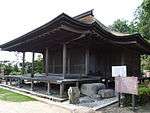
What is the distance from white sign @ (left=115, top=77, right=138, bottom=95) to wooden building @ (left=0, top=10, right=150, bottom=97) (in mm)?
3622

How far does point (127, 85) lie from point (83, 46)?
8.17m

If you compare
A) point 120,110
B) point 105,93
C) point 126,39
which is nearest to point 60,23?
point 105,93

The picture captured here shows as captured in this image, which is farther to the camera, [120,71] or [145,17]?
[145,17]

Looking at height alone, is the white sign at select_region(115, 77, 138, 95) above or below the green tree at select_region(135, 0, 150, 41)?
below

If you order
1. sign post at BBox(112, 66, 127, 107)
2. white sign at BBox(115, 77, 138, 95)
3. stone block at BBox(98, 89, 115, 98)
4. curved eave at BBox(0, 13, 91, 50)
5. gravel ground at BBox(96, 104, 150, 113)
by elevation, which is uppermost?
curved eave at BBox(0, 13, 91, 50)

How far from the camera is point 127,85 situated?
38.9ft

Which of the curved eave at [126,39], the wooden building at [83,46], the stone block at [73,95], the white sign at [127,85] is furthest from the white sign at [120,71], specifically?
the curved eave at [126,39]

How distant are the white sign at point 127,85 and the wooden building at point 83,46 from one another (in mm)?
3622

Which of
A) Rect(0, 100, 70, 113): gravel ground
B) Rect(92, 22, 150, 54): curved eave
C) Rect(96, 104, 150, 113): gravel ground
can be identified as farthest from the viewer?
Rect(92, 22, 150, 54): curved eave

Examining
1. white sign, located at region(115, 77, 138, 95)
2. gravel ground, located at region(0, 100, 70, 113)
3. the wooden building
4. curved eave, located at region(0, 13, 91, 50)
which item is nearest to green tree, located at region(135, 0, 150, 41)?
the wooden building

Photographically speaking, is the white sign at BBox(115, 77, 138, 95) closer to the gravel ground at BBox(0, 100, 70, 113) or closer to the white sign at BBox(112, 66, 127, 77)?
the white sign at BBox(112, 66, 127, 77)

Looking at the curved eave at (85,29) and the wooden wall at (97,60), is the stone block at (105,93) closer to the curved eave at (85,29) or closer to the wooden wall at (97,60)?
the curved eave at (85,29)

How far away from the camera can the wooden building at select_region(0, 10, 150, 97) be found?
47.7 ft

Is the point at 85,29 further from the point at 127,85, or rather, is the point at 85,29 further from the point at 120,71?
the point at 127,85
